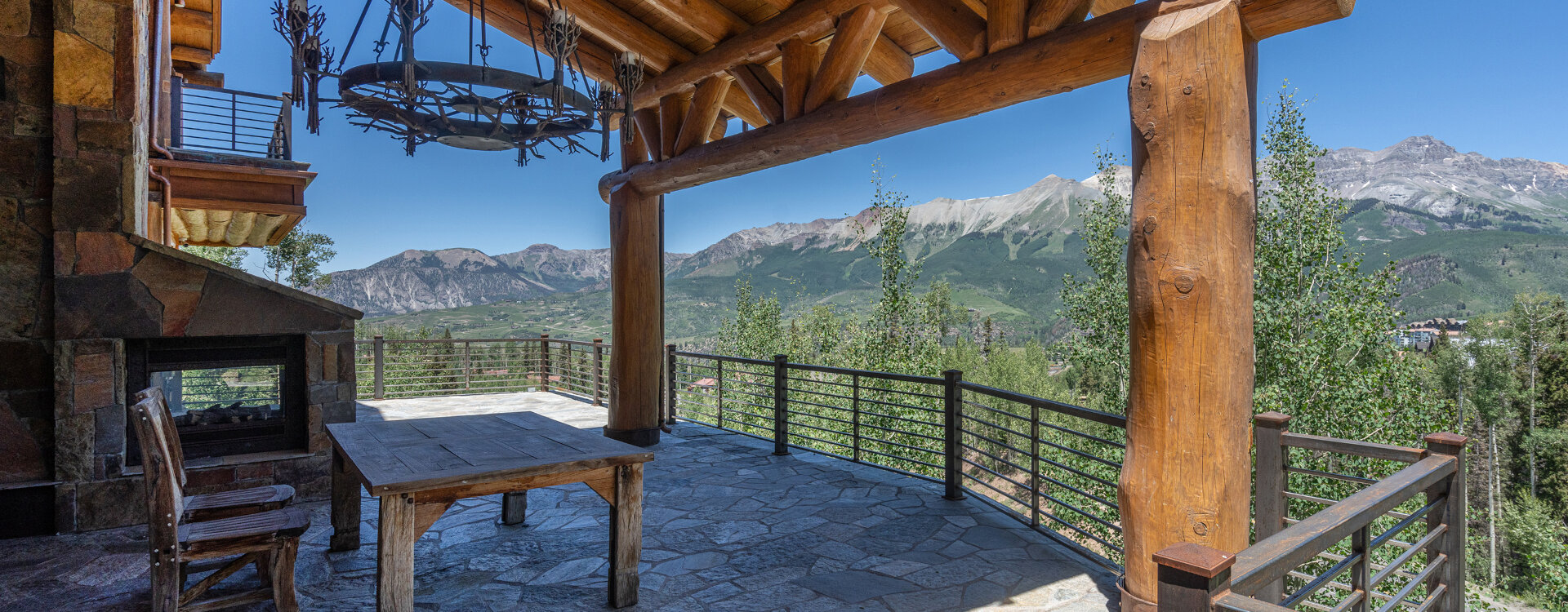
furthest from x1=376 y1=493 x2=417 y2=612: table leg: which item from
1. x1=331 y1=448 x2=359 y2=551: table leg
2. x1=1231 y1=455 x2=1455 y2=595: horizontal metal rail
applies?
x1=1231 y1=455 x2=1455 y2=595: horizontal metal rail

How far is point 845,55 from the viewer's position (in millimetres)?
4305

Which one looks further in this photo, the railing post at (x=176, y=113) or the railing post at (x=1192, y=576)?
the railing post at (x=176, y=113)

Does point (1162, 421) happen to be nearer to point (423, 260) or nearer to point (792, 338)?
point (792, 338)

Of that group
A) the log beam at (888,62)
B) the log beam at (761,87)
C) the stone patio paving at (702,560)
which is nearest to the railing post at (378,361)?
the stone patio paving at (702,560)

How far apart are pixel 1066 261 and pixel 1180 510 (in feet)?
310

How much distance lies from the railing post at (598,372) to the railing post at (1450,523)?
26.2ft

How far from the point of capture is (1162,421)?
2.62m

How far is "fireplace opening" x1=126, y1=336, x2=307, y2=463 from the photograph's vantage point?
4168mm

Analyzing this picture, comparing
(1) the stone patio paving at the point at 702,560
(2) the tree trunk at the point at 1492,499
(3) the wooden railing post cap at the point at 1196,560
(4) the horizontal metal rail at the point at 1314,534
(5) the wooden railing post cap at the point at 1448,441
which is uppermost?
(3) the wooden railing post cap at the point at 1196,560

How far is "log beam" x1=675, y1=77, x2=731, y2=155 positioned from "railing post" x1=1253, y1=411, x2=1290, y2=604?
13.6ft

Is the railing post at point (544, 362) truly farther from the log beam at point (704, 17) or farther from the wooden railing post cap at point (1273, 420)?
the wooden railing post cap at point (1273, 420)

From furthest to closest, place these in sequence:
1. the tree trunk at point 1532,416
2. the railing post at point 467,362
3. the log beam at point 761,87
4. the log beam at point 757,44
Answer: the tree trunk at point 1532,416 → the railing post at point 467,362 → the log beam at point 761,87 → the log beam at point 757,44

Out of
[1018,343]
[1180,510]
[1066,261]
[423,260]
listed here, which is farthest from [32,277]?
[1066,261]

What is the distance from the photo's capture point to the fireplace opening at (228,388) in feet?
13.7
